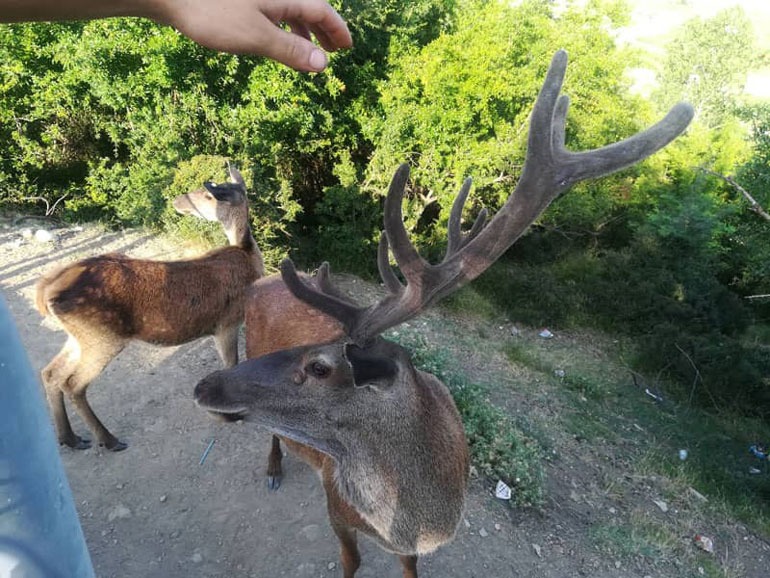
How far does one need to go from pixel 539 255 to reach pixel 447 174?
4.53m

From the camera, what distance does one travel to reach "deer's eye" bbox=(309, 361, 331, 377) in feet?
8.00

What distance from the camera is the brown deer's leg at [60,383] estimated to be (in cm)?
408

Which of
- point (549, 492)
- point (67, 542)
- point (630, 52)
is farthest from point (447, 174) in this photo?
point (67, 542)

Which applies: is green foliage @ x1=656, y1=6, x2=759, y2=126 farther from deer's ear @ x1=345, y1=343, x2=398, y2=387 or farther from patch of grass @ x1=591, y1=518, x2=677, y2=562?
deer's ear @ x1=345, y1=343, x2=398, y2=387

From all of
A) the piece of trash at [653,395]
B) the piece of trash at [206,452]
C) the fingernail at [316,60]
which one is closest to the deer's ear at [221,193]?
the piece of trash at [206,452]

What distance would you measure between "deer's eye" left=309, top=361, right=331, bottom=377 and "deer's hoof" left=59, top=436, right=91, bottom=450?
3.24 metres

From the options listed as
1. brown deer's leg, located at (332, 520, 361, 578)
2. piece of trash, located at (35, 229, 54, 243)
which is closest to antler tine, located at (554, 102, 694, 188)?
brown deer's leg, located at (332, 520, 361, 578)

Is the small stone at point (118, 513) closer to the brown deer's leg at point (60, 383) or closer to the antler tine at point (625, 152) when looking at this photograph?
the brown deer's leg at point (60, 383)

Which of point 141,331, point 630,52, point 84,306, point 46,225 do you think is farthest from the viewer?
point 630,52

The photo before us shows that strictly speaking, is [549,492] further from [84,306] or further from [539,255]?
[539,255]

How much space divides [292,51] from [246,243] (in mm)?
3687

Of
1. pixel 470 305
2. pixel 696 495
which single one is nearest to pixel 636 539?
pixel 696 495

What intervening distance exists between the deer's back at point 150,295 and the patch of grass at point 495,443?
92.3 inches

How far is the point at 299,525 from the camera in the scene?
3.92 metres
